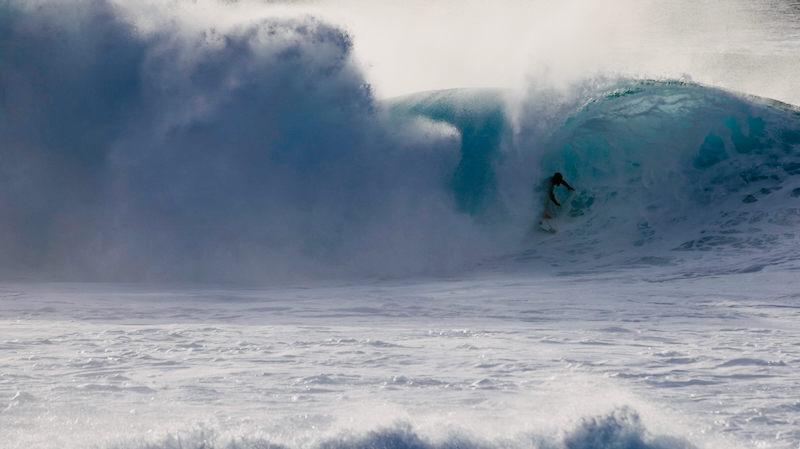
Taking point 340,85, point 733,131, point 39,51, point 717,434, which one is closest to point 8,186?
point 39,51

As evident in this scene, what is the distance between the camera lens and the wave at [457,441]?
8.04 ft

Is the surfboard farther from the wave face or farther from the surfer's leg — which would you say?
the wave face

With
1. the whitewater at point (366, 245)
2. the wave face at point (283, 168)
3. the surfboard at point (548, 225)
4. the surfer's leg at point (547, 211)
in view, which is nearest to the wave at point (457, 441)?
the whitewater at point (366, 245)

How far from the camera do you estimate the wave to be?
245 cm

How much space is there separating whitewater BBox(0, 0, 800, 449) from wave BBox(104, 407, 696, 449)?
10mm

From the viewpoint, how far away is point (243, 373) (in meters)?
3.48

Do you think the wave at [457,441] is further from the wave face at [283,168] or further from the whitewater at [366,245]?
the wave face at [283,168]

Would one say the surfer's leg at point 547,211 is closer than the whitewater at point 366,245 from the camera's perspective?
No

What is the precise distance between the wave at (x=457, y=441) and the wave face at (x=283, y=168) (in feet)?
15.7

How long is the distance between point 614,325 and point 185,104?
Answer: 6.08m

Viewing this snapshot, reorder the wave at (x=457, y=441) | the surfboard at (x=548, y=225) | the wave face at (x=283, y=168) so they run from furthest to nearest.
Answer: the surfboard at (x=548, y=225), the wave face at (x=283, y=168), the wave at (x=457, y=441)

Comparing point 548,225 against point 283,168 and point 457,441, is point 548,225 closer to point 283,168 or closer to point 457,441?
point 283,168

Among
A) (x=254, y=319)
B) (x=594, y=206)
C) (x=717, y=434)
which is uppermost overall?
(x=594, y=206)

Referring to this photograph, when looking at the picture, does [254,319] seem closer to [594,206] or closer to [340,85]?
[340,85]
